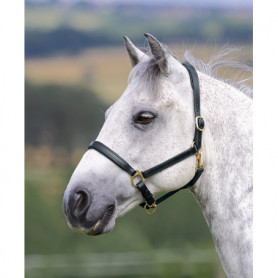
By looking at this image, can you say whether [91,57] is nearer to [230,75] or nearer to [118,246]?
[118,246]

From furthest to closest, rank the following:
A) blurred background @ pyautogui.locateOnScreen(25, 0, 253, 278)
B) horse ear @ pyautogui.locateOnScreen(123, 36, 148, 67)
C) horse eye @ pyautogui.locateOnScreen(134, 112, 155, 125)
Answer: blurred background @ pyautogui.locateOnScreen(25, 0, 253, 278) < horse ear @ pyautogui.locateOnScreen(123, 36, 148, 67) < horse eye @ pyautogui.locateOnScreen(134, 112, 155, 125)

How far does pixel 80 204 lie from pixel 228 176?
87 centimetres

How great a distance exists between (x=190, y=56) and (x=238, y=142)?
2.22ft

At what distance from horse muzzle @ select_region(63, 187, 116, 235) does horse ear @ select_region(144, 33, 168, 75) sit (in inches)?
32.5

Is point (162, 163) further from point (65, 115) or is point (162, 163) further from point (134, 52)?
point (65, 115)

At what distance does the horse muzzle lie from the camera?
2334mm

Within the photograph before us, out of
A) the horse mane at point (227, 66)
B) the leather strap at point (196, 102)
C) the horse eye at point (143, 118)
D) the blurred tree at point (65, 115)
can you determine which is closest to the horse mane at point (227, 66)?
the horse mane at point (227, 66)

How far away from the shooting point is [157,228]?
12.5 metres

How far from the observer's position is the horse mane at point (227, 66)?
2797 mm

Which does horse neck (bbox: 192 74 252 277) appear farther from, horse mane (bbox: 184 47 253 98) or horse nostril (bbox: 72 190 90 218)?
horse nostril (bbox: 72 190 90 218)

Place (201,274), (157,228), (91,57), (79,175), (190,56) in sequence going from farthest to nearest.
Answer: (157,228)
(91,57)
(201,274)
(190,56)
(79,175)

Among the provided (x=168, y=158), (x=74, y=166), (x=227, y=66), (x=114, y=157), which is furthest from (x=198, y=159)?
(x=74, y=166)

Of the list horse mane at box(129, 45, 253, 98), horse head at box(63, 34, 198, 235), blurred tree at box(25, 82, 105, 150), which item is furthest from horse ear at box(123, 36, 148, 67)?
blurred tree at box(25, 82, 105, 150)

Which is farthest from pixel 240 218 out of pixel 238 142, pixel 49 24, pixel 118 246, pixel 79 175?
pixel 49 24
